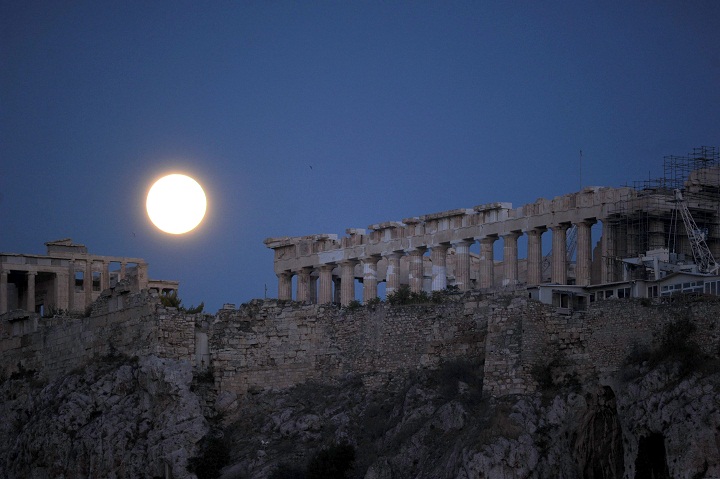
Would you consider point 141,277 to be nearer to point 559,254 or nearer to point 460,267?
point 559,254

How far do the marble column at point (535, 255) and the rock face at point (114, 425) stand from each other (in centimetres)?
2319

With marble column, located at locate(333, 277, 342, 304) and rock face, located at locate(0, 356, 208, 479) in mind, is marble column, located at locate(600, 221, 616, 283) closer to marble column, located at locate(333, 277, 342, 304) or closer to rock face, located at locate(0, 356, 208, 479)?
marble column, located at locate(333, 277, 342, 304)

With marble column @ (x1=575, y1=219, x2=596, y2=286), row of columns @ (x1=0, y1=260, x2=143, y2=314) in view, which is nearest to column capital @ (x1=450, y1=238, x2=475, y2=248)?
marble column @ (x1=575, y1=219, x2=596, y2=286)

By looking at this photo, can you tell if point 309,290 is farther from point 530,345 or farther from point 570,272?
point 530,345

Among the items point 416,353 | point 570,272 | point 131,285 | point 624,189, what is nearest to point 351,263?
point 570,272

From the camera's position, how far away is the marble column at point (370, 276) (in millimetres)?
90062

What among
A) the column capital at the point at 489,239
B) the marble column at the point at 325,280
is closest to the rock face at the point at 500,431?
the column capital at the point at 489,239

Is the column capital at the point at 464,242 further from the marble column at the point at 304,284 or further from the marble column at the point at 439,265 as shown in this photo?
the marble column at the point at 304,284

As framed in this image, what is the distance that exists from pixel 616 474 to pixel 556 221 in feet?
94.9

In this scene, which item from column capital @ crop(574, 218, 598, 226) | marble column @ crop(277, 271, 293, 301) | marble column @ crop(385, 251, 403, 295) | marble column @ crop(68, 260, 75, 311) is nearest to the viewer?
column capital @ crop(574, 218, 598, 226)

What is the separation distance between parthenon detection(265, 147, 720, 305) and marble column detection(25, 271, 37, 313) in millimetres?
13418

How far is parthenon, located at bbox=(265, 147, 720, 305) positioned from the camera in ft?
248

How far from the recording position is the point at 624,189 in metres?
77.4

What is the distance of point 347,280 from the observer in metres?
91.9
